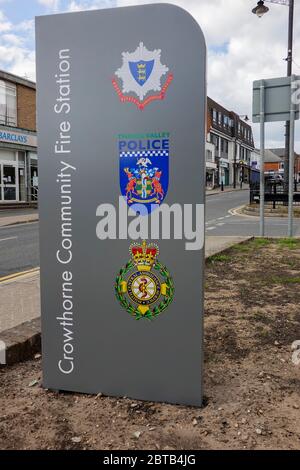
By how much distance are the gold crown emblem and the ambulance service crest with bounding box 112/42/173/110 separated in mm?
832

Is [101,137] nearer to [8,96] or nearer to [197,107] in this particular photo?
[197,107]

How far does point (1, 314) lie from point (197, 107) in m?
3.24

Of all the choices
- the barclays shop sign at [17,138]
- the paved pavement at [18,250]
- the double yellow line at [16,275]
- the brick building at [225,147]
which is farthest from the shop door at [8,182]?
the brick building at [225,147]

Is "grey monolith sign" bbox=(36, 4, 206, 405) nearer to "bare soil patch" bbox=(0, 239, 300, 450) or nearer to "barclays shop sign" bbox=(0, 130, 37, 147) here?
"bare soil patch" bbox=(0, 239, 300, 450)

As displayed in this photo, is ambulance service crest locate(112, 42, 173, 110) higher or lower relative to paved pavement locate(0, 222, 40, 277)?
higher

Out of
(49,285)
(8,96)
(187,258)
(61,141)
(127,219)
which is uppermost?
(8,96)

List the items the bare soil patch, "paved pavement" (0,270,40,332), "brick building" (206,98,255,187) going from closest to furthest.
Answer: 1. the bare soil patch
2. "paved pavement" (0,270,40,332)
3. "brick building" (206,98,255,187)

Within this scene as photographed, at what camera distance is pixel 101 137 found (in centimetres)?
270

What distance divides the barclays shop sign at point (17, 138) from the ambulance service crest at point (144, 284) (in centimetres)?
2426

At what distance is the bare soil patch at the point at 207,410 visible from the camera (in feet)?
8.02

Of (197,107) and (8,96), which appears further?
(8,96)

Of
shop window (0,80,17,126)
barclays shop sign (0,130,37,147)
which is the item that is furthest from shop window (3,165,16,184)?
shop window (0,80,17,126)

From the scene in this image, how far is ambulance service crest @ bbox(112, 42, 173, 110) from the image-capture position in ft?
8.36
